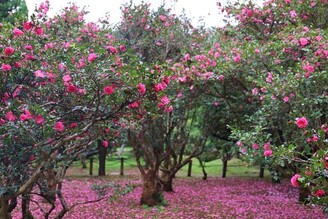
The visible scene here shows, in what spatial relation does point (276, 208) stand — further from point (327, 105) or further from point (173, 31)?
point (173, 31)

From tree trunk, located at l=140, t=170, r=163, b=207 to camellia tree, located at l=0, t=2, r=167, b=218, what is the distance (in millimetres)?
5542

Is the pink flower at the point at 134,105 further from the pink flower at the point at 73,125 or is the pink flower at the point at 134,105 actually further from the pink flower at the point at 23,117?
the pink flower at the point at 23,117

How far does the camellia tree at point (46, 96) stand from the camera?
154 inches

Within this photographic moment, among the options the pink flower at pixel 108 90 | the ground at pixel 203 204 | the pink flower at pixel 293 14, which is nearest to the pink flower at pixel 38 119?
the pink flower at pixel 108 90

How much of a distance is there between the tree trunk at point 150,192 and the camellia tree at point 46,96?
554cm

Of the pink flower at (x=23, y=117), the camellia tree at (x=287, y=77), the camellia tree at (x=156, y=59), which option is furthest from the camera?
the camellia tree at (x=156, y=59)

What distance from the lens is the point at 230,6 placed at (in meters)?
10.1

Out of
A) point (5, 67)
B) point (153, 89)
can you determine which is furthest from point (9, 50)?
point (153, 89)

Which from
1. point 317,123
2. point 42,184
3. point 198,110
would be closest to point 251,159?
point 317,123

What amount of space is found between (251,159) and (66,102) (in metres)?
3.03

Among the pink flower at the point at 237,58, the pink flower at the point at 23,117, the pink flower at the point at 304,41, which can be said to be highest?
the pink flower at the point at 304,41

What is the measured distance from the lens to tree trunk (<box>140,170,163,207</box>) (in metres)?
10.2

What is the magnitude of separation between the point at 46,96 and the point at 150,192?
6.10m

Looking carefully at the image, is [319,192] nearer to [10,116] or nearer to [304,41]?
[10,116]
